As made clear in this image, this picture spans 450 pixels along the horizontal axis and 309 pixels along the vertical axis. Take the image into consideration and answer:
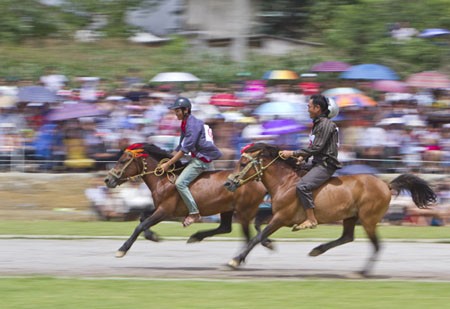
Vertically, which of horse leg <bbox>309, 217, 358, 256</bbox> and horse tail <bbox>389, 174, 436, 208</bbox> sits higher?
horse tail <bbox>389, 174, 436, 208</bbox>

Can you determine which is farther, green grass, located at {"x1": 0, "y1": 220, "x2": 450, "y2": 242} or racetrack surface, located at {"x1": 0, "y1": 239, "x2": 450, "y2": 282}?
green grass, located at {"x1": 0, "y1": 220, "x2": 450, "y2": 242}

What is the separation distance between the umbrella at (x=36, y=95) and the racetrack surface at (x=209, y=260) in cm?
648

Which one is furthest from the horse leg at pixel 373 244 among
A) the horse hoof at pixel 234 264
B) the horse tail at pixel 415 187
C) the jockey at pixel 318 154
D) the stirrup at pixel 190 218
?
the stirrup at pixel 190 218

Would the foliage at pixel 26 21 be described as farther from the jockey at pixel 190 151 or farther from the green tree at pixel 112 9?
the jockey at pixel 190 151

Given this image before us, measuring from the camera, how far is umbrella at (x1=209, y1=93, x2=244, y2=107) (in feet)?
76.7

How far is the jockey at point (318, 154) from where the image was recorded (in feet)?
44.5

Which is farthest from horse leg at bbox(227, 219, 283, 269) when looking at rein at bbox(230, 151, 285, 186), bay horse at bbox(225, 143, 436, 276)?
rein at bbox(230, 151, 285, 186)

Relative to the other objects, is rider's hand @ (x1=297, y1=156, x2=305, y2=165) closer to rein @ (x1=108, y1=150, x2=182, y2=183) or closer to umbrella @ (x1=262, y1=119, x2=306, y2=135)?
rein @ (x1=108, y1=150, x2=182, y2=183)

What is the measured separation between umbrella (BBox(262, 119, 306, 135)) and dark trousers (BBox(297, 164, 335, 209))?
7.38m

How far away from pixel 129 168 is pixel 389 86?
1112 centimetres

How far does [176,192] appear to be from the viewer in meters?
14.8

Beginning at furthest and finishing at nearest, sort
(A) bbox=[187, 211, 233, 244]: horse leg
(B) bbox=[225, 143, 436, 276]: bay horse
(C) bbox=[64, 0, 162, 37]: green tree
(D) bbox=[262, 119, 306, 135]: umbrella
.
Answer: (C) bbox=[64, 0, 162, 37]: green tree < (D) bbox=[262, 119, 306, 135]: umbrella < (A) bbox=[187, 211, 233, 244]: horse leg < (B) bbox=[225, 143, 436, 276]: bay horse

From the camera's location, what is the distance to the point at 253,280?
43.0 feet

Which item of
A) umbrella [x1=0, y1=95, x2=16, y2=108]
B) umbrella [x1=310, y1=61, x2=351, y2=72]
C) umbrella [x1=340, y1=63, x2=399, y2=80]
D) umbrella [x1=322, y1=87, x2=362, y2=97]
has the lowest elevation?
umbrella [x1=0, y1=95, x2=16, y2=108]
